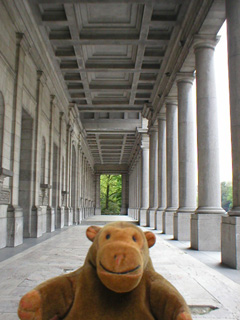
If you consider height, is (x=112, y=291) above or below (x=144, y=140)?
below

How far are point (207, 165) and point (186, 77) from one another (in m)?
5.67

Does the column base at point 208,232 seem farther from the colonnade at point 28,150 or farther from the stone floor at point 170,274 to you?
the colonnade at point 28,150

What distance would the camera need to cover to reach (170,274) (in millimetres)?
7082

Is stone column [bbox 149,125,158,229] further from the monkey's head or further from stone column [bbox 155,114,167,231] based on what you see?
the monkey's head

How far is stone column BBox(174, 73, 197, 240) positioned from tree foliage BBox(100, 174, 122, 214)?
72.2m

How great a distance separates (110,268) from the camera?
261 centimetres

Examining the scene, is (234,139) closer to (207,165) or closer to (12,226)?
(207,165)

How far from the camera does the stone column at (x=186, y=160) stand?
48.3 ft

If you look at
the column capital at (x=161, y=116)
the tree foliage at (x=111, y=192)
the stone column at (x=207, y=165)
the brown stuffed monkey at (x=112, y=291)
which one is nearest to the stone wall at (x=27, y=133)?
the stone column at (x=207, y=165)

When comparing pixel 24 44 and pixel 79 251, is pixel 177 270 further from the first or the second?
pixel 24 44

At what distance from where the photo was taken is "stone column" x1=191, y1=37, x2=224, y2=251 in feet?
37.0

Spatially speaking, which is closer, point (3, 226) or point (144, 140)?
point (3, 226)

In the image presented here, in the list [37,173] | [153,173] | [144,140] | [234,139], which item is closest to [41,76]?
[37,173]

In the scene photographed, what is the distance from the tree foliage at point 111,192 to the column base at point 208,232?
75.7m
